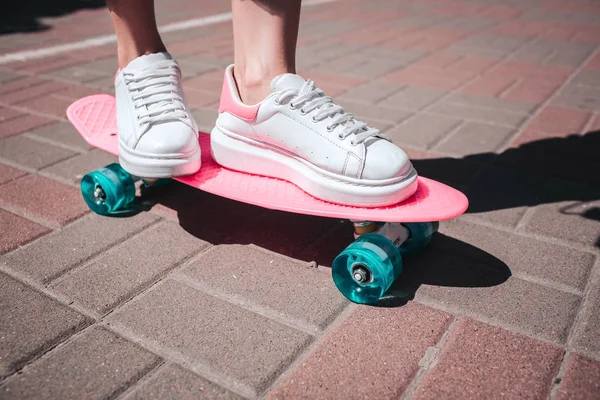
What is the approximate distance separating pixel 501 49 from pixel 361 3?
2.37 metres

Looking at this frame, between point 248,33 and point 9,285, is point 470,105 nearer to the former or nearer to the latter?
point 248,33

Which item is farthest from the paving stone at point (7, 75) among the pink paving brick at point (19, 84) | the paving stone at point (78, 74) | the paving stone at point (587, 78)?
the paving stone at point (587, 78)

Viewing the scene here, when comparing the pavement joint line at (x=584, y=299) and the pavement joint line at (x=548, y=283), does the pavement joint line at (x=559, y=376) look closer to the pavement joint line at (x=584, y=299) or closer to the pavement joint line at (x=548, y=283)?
the pavement joint line at (x=584, y=299)

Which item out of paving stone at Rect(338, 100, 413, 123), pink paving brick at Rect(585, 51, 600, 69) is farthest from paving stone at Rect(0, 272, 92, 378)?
pink paving brick at Rect(585, 51, 600, 69)

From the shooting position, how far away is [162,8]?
5805mm

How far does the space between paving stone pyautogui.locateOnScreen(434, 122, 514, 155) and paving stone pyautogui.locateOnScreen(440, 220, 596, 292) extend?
70 cm

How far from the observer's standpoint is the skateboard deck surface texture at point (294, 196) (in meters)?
1.40

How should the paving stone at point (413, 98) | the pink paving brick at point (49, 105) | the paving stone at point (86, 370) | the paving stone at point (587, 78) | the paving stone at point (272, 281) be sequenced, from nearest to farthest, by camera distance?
the paving stone at point (86, 370) → the paving stone at point (272, 281) → the pink paving brick at point (49, 105) → the paving stone at point (413, 98) → the paving stone at point (587, 78)

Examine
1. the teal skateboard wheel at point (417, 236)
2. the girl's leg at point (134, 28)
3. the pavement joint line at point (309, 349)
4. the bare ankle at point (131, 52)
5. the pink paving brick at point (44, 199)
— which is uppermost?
the girl's leg at point (134, 28)

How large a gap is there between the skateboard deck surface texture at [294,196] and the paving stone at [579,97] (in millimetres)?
1809

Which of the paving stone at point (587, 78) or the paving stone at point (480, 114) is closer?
the paving stone at point (480, 114)

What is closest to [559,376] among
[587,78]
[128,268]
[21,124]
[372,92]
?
[128,268]

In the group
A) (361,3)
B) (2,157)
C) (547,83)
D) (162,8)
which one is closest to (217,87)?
(2,157)

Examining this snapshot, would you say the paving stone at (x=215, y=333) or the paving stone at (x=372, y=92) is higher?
the paving stone at (x=215, y=333)
